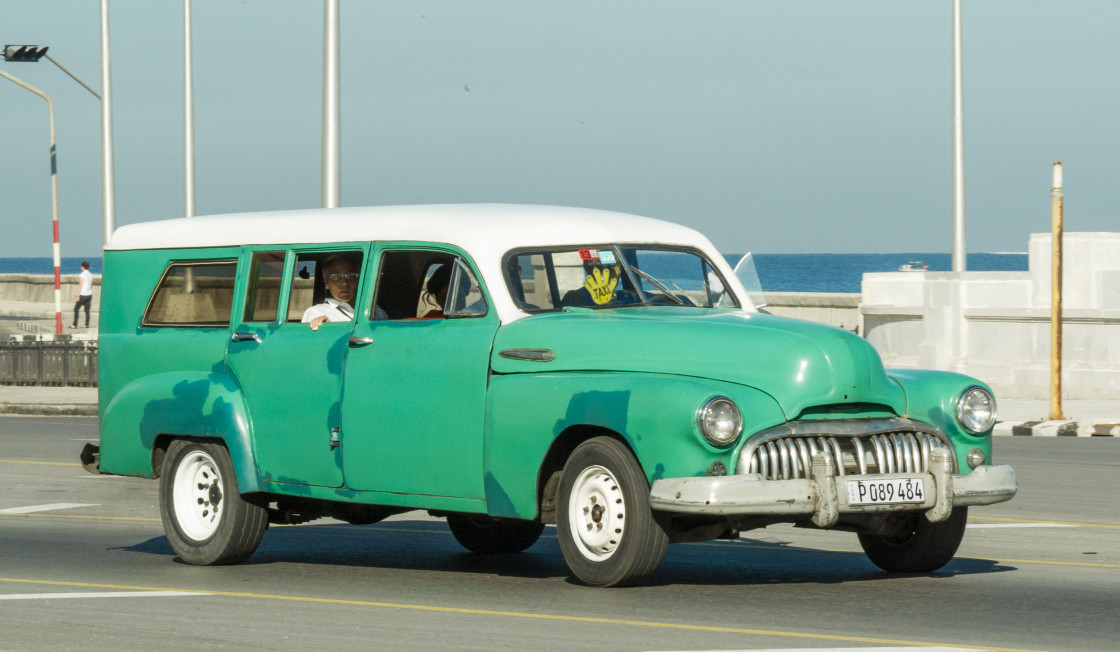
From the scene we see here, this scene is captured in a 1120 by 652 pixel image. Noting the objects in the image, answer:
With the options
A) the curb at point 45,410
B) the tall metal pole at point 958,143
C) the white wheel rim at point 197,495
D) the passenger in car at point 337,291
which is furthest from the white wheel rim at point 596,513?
the tall metal pole at point 958,143

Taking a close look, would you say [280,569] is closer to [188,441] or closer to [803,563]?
[188,441]

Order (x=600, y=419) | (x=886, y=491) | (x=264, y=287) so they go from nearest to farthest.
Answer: (x=886, y=491), (x=600, y=419), (x=264, y=287)

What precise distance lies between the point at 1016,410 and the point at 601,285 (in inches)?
594

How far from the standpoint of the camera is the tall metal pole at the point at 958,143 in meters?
29.5

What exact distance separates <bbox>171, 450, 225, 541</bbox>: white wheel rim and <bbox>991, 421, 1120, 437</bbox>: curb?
497 inches

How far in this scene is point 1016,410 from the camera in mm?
23156

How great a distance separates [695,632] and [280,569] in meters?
3.26

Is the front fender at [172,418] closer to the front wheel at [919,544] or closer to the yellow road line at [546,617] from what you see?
the yellow road line at [546,617]

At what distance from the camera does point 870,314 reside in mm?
28281

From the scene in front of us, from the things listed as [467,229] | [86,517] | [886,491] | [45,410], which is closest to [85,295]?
[45,410]

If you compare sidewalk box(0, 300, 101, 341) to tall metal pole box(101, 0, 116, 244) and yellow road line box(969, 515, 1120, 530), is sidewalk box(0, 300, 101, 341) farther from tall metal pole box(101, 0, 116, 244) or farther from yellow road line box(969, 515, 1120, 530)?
yellow road line box(969, 515, 1120, 530)

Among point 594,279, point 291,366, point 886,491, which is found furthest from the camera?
point 291,366

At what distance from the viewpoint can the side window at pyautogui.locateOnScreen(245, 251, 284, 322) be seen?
10000 millimetres

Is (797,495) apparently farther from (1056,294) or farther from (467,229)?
(1056,294)
